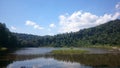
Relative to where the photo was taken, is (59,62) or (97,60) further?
(97,60)

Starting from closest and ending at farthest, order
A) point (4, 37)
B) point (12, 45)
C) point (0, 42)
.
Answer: point (0, 42) → point (4, 37) → point (12, 45)

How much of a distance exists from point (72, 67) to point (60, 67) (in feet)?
9.74

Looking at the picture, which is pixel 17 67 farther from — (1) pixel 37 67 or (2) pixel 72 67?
(2) pixel 72 67

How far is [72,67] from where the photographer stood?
49.5m

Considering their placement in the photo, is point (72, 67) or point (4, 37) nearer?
point (72, 67)

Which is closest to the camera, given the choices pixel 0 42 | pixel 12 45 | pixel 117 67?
pixel 117 67

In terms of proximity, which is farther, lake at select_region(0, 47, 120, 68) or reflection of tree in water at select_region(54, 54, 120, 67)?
reflection of tree in water at select_region(54, 54, 120, 67)

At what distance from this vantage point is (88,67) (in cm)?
4822

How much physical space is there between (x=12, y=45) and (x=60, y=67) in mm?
123924

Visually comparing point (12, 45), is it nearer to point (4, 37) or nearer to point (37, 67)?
point (4, 37)

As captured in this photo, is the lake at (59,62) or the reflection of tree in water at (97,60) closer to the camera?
the lake at (59,62)

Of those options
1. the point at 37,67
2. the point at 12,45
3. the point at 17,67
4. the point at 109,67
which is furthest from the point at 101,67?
the point at 12,45

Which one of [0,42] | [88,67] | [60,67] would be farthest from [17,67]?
[0,42]

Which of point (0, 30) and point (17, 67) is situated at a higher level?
point (0, 30)
